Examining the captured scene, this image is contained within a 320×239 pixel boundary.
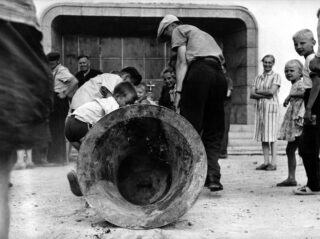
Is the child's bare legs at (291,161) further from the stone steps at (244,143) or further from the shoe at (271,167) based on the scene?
the stone steps at (244,143)

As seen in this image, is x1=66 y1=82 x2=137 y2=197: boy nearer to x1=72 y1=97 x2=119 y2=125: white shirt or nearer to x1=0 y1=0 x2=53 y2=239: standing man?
x1=72 y1=97 x2=119 y2=125: white shirt

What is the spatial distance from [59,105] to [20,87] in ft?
26.1

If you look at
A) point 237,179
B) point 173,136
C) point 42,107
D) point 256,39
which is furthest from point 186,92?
point 256,39

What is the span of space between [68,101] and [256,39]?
17.8 feet

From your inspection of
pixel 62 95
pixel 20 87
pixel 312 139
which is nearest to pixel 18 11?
pixel 20 87

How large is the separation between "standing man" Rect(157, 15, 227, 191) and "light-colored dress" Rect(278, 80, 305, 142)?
2.93 ft

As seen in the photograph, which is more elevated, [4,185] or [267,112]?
[267,112]

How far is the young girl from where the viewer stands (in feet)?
23.1

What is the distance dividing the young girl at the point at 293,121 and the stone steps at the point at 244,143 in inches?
217

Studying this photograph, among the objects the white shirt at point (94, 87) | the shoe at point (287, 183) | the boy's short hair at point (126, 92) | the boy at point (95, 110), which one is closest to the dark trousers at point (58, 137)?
the white shirt at point (94, 87)

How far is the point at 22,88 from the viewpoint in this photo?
258 centimetres

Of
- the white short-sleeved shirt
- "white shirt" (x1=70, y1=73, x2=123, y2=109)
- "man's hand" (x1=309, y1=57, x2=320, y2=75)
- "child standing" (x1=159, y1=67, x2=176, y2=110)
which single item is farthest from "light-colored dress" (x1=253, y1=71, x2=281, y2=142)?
"man's hand" (x1=309, y1=57, x2=320, y2=75)

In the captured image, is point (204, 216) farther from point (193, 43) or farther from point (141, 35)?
point (141, 35)

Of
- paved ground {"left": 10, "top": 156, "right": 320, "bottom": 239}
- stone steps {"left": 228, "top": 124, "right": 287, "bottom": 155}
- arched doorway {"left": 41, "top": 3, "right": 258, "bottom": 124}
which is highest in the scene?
arched doorway {"left": 41, "top": 3, "right": 258, "bottom": 124}
